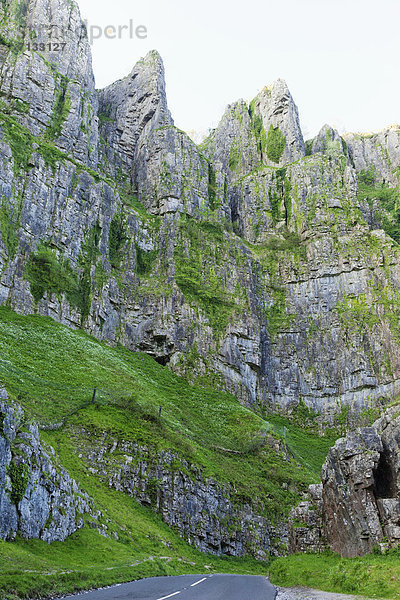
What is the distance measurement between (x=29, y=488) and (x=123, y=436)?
838 inches

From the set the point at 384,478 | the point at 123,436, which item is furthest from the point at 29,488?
the point at 123,436

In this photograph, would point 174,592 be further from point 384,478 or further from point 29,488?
point 384,478

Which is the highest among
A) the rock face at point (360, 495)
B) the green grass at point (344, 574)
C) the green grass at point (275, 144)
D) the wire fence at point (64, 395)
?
the green grass at point (275, 144)

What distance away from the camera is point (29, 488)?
70.0 feet

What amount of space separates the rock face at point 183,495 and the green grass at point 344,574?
15.6m

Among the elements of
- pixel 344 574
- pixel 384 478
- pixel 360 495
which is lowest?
pixel 344 574

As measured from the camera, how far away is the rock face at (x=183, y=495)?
39094 millimetres

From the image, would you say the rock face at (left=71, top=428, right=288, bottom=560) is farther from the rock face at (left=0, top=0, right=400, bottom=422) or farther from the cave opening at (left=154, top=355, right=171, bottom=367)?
the cave opening at (left=154, top=355, right=171, bottom=367)

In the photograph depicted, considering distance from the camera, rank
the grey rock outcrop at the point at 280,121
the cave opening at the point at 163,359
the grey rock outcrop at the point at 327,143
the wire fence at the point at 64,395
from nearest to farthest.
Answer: the wire fence at the point at 64,395 < the cave opening at the point at 163,359 < the grey rock outcrop at the point at 327,143 < the grey rock outcrop at the point at 280,121

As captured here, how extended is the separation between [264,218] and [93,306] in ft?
165

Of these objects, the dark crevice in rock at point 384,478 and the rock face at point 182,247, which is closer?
the dark crevice in rock at point 384,478

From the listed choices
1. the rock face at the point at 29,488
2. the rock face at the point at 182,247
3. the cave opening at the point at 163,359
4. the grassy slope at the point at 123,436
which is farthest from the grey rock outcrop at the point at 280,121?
the rock face at the point at 29,488

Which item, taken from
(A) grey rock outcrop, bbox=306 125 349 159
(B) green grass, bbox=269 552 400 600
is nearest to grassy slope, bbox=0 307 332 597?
(B) green grass, bbox=269 552 400 600

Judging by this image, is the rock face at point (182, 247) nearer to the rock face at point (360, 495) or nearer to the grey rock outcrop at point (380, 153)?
the grey rock outcrop at point (380, 153)
